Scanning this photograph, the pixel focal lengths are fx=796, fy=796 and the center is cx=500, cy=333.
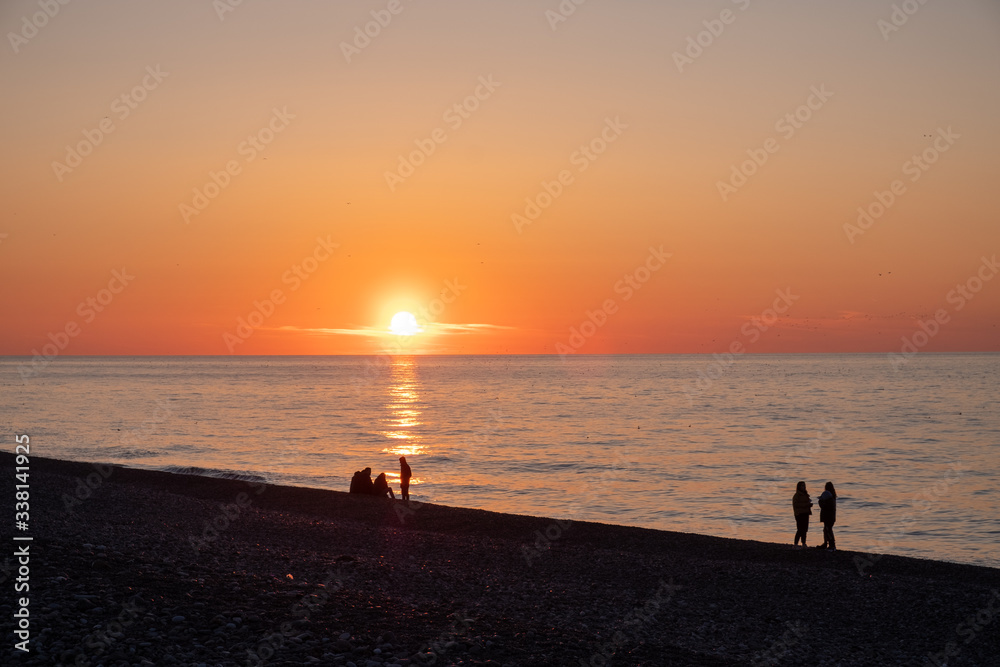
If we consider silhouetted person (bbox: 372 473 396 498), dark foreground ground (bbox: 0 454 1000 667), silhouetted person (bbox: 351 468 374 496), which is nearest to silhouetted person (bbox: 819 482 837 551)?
dark foreground ground (bbox: 0 454 1000 667)

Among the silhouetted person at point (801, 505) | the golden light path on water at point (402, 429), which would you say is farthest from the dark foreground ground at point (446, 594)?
the golden light path on water at point (402, 429)

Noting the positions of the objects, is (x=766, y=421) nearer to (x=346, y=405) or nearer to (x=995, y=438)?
(x=995, y=438)

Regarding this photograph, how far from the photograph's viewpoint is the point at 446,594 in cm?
1555

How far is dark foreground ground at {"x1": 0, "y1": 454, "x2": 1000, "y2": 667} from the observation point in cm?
1041

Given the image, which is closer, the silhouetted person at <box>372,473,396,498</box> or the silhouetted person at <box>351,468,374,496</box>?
the silhouetted person at <box>372,473,396,498</box>

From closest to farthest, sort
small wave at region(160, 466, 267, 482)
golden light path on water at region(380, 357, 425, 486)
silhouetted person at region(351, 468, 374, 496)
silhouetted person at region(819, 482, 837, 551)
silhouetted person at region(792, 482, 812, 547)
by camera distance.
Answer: silhouetted person at region(819, 482, 837, 551)
silhouetted person at region(792, 482, 812, 547)
silhouetted person at region(351, 468, 374, 496)
small wave at region(160, 466, 267, 482)
golden light path on water at region(380, 357, 425, 486)

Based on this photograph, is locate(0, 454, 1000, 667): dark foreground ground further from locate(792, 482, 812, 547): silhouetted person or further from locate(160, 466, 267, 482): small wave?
locate(160, 466, 267, 482): small wave

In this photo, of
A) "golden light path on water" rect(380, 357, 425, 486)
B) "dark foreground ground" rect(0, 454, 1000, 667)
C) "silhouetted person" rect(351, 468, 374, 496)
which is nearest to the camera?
"dark foreground ground" rect(0, 454, 1000, 667)

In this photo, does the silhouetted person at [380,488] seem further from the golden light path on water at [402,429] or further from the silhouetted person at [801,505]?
the silhouetted person at [801,505]

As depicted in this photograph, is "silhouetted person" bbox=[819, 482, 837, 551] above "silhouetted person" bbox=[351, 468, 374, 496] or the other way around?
the other way around

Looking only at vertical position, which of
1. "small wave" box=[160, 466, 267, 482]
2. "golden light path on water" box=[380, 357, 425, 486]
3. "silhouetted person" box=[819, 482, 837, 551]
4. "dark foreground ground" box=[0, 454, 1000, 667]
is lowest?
"dark foreground ground" box=[0, 454, 1000, 667]

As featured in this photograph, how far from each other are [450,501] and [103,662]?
27.0m

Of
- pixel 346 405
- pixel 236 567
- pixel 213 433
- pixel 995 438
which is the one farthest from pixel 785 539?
pixel 346 405

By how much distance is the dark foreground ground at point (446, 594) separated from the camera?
34.1 feet
